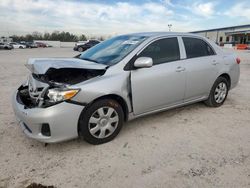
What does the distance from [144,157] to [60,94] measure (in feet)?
4.30

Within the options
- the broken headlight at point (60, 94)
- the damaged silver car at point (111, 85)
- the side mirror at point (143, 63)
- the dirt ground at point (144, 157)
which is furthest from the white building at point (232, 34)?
the broken headlight at point (60, 94)

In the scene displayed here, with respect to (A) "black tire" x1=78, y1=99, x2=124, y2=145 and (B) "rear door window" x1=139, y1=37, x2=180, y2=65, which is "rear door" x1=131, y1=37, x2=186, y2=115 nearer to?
(B) "rear door window" x1=139, y1=37, x2=180, y2=65

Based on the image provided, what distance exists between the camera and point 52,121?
2473 mm

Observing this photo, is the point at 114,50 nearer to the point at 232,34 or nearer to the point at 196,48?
the point at 196,48

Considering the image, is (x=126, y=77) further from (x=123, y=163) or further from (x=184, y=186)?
(x=184, y=186)

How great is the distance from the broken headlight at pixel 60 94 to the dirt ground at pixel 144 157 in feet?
2.47

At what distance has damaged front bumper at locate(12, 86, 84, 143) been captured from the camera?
2.47m

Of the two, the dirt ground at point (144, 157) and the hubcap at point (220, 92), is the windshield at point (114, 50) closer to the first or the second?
the dirt ground at point (144, 157)

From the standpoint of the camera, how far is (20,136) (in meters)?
3.13

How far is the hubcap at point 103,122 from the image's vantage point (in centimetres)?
278

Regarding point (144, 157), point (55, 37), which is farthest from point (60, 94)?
point (55, 37)

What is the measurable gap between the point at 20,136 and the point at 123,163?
169cm

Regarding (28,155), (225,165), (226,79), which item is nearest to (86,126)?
(28,155)

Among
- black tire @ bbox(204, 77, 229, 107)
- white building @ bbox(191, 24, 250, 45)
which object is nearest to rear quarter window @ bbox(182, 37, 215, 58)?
black tire @ bbox(204, 77, 229, 107)
